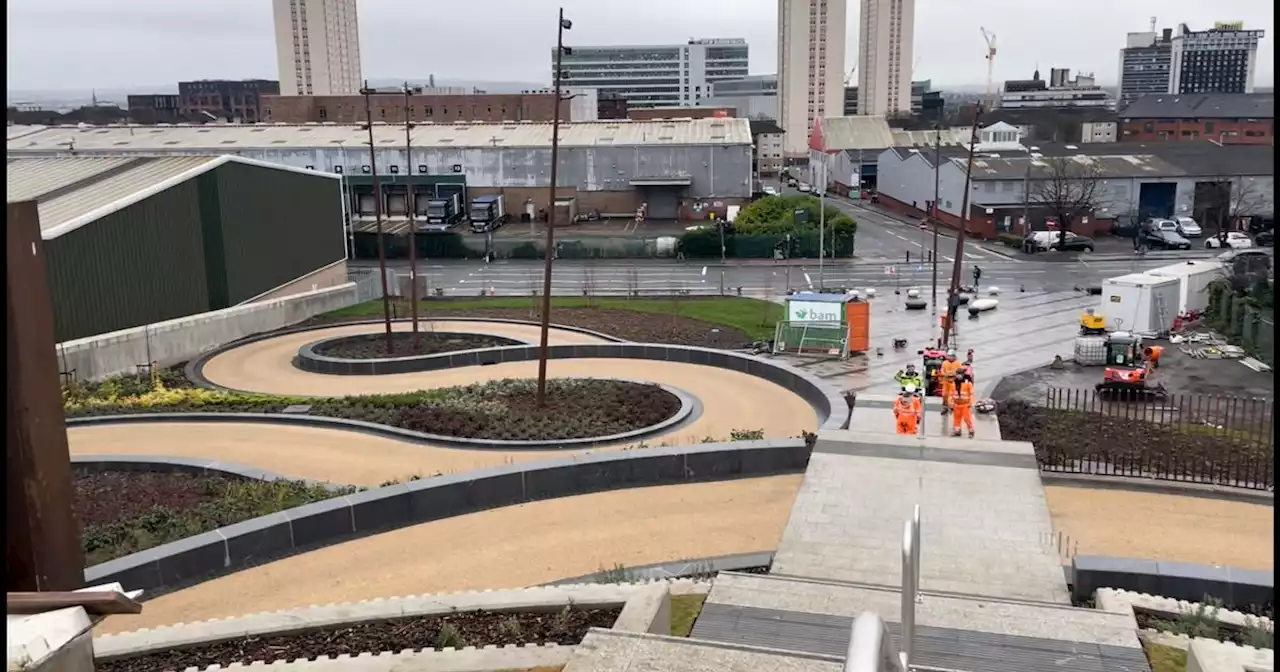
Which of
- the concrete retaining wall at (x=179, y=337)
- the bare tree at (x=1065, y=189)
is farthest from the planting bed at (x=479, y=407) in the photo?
the bare tree at (x=1065, y=189)

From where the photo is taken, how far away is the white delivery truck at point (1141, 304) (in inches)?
1190

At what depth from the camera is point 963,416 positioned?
15664mm

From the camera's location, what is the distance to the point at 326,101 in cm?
9938

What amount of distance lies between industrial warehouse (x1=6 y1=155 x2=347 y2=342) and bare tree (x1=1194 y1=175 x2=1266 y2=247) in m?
50.1

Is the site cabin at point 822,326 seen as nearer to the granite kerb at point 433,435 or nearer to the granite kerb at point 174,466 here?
the granite kerb at point 433,435

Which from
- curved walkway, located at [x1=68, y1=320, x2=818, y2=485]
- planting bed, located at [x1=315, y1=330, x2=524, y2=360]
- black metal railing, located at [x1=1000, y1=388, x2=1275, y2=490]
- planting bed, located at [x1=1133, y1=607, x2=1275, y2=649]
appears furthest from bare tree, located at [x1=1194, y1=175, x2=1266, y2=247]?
planting bed, located at [x1=1133, y1=607, x2=1275, y2=649]

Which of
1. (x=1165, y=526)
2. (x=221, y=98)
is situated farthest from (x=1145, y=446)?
(x=221, y=98)

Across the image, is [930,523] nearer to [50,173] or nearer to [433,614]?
[433,614]

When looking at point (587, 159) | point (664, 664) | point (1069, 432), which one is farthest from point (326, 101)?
point (664, 664)

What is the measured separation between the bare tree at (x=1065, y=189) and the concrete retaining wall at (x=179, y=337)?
41792 millimetres

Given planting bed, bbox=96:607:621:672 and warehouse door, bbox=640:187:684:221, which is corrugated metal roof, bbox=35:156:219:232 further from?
warehouse door, bbox=640:187:684:221

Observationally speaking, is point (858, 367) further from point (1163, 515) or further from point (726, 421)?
point (1163, 515)

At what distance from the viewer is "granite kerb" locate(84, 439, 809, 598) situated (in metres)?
10.6

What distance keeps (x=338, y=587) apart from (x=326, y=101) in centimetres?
9725
